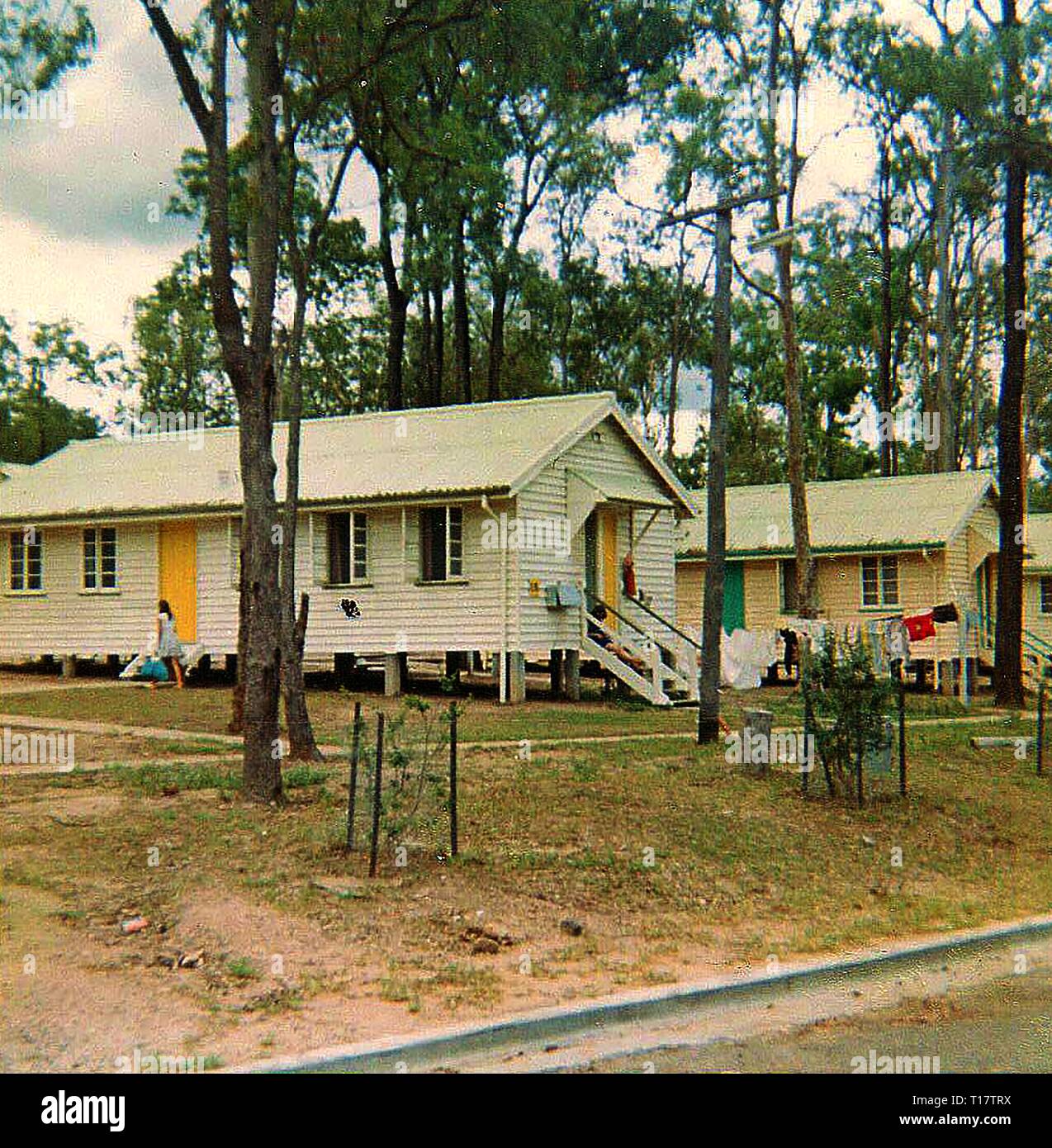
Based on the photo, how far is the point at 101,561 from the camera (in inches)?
1146

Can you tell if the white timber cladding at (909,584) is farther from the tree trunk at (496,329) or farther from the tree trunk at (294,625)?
the tree trunk at (294,625)

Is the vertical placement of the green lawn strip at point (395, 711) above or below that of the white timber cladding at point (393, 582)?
below

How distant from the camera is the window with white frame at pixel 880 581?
1296 inches

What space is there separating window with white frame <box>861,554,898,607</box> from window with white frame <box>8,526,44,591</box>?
18426 millimetres

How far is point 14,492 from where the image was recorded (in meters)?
31.0

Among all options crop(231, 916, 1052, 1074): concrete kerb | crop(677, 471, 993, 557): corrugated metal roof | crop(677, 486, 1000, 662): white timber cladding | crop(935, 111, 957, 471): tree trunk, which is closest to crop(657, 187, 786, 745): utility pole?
crop(231, 916, 1052, 1074): concrete kerb

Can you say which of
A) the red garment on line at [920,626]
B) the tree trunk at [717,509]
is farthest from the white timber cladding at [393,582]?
the tree trunk at [717,509]

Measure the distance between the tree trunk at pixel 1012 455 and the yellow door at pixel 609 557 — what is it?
7162 millimetres

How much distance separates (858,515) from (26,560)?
19.0m

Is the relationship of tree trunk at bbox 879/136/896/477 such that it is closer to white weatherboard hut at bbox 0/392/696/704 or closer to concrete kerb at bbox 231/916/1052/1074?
white weatherboard hut at bbox 0/392/696/704

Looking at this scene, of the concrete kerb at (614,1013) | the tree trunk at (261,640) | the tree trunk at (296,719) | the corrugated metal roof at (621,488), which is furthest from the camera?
the corrugated metal roof at (621,488)

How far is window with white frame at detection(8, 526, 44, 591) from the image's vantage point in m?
29.8

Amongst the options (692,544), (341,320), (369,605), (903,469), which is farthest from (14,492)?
(903,469)

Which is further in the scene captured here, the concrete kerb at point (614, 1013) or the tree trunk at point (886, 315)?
the tree trunk at point (886, 315)
